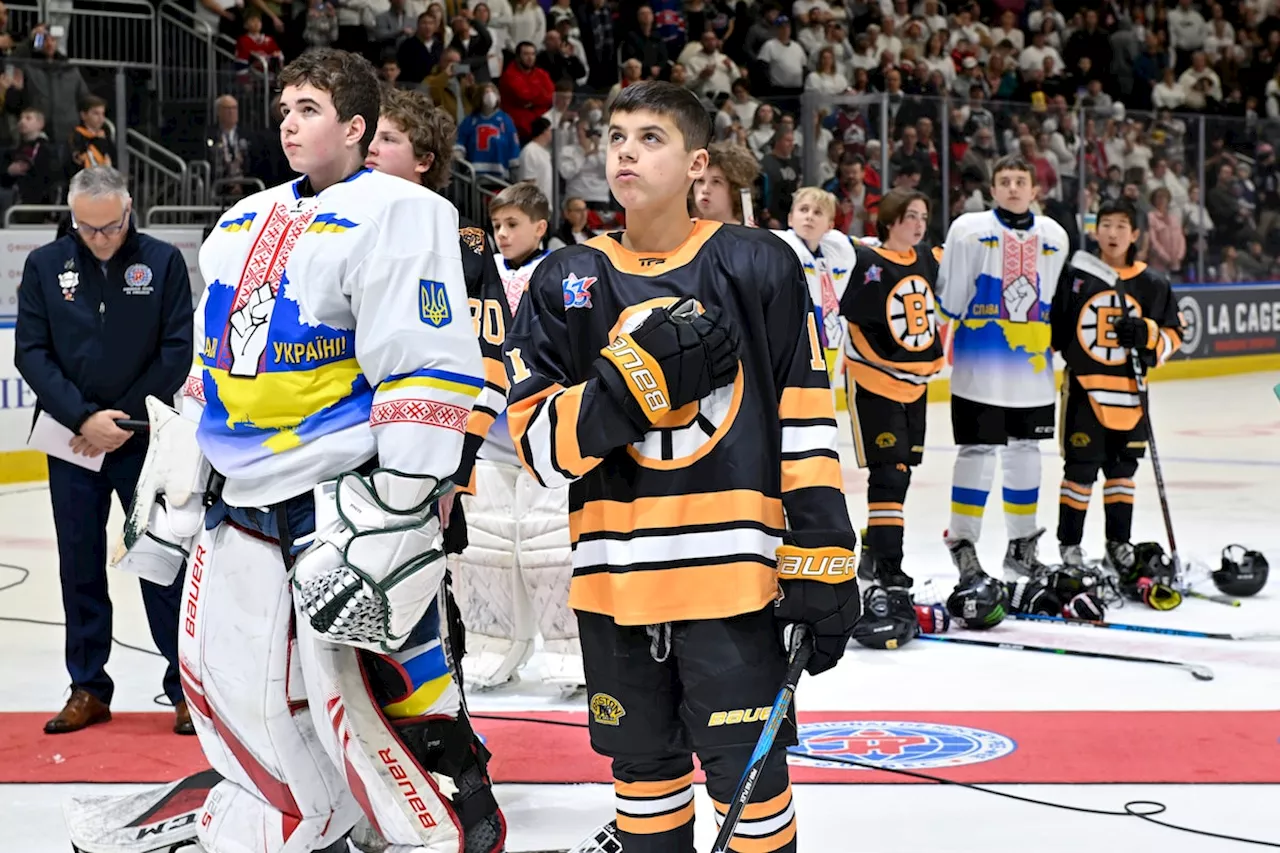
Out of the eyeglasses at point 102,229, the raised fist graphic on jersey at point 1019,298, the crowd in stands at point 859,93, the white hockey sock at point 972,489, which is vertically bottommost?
the white hockey sock at point 972,489

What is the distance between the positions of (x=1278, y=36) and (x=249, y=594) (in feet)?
64.0

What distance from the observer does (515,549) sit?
16.0 feet

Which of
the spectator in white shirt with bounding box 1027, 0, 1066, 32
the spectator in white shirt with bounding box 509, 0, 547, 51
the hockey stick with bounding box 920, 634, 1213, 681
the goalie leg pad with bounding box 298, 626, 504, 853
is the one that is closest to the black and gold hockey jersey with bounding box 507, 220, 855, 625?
the goalie leg pad with bounding box 298, 626, 504, 853

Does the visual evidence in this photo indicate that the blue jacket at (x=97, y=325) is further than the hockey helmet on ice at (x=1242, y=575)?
No

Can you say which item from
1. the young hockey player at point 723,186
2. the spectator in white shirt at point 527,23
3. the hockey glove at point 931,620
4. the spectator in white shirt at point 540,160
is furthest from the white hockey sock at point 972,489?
the spectator in white shirt at point 527,23

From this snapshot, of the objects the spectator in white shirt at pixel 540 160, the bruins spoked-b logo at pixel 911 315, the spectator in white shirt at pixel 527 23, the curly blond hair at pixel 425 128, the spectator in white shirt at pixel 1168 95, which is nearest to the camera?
the curly blond hair at pixel 425 128

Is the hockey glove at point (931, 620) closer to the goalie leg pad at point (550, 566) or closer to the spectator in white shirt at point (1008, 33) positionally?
the goalie leg pad at point (550, 566)

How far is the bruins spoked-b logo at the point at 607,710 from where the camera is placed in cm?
266

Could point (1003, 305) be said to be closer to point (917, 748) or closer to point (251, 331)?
point (917, 748)

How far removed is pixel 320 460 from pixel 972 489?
3.88 metres

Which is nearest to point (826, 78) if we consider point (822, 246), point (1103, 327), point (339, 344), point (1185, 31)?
point (1185, 31)

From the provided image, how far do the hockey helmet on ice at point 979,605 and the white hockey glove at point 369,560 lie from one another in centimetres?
338

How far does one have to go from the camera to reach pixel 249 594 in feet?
9.30

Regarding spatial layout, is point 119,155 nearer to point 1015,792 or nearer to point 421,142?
point 421,142
